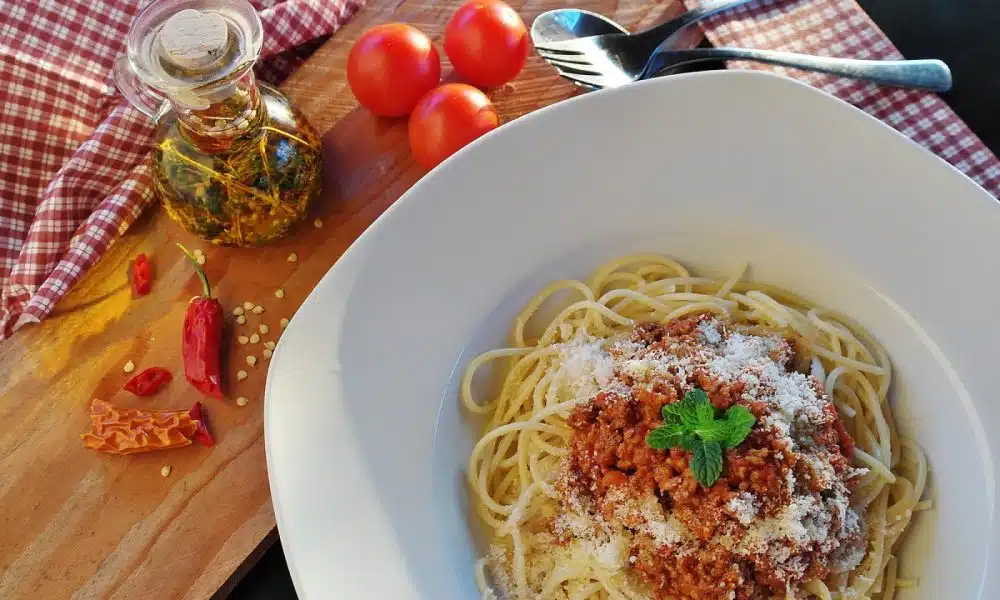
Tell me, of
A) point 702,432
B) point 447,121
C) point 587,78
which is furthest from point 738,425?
point 587,78

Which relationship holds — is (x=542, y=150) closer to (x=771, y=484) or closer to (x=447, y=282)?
(x=447, y=282)

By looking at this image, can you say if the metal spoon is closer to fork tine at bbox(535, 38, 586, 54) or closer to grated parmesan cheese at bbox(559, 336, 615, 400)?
fork tine at bbox(535, 38, 586, 54)

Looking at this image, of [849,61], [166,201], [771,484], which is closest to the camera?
[771,484]

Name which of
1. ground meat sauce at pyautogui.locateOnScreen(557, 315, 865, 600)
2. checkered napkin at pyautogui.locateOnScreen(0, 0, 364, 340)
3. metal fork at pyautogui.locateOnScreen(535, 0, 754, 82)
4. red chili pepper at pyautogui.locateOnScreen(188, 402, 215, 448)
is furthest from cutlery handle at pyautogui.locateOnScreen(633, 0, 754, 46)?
red chili pepper at pyautogui.locateOnScreen(188, 402, 215, 448)

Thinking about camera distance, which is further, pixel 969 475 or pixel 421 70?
pixel 421 70

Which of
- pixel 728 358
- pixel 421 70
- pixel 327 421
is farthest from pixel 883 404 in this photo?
pixel 421 70

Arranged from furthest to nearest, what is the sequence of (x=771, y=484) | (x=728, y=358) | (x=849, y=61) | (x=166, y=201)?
(x=849, y=61) < (x=166, y=201) < (x=728, y=358) < (x=771, y=484)
